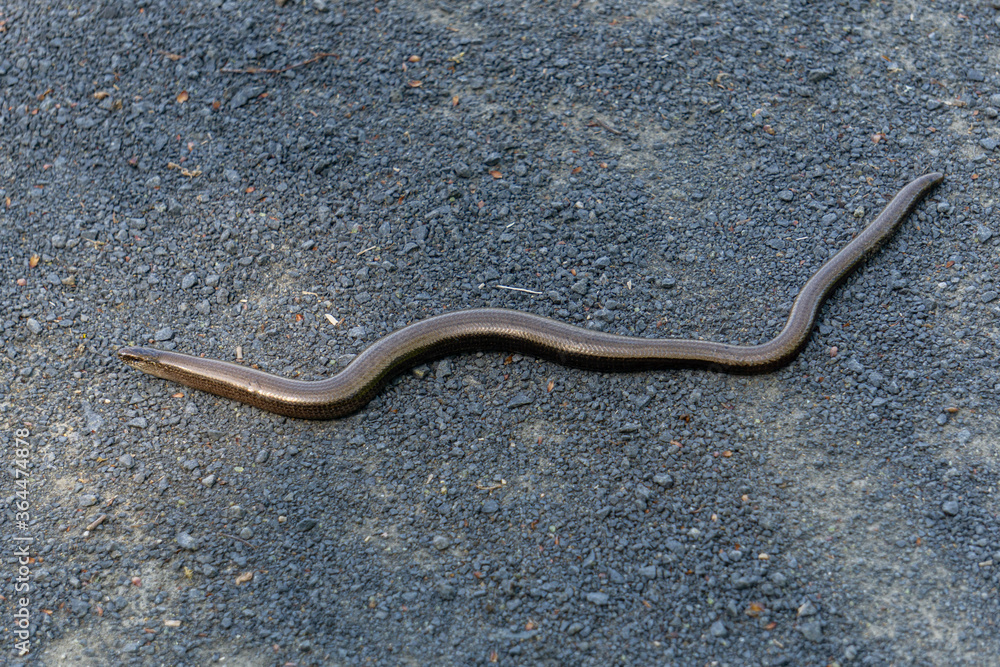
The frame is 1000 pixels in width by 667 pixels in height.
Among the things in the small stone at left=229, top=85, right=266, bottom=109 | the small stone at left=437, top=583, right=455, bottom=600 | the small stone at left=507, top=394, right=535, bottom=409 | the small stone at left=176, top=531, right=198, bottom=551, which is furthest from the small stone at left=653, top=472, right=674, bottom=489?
the small stone at left=229, top=85, right=266, bottom=109

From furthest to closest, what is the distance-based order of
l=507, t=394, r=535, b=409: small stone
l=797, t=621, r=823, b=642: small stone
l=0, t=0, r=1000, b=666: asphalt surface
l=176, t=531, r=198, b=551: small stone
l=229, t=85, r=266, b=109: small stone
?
l=229, t=85, r=266, b=109: small stone → l=507, t=394, r=535, b=409: small stone → l=176, t=531, r=198, b=551: small stone → l=0, t=0, r=1000, b=666: asphalt surface → l=797, t=621, r=823, b=642: small stone

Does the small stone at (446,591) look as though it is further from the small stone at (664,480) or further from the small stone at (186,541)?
the small stone at (186,541)

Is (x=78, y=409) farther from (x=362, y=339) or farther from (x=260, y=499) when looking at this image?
(x=362, y=339)

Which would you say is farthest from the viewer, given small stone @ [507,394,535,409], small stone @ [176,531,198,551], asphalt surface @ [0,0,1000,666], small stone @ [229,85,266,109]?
small stone @ [229,85,266,109]

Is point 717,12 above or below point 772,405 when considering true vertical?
above

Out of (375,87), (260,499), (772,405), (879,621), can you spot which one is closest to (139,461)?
(260,499)

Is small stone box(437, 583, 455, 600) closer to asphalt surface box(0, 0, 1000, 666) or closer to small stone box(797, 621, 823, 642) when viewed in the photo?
asphalt surface box(0, 0, 1000, 666)

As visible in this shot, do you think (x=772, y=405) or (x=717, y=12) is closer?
(x=772, y=405)
